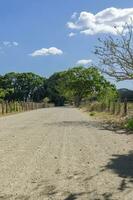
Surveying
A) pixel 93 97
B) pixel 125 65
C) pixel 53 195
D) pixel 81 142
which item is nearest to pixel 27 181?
pixel 53 195

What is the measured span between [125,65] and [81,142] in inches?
541

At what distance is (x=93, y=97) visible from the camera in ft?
354

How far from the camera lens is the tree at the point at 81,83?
362 feet

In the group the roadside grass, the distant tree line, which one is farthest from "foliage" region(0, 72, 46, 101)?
the roadside grass

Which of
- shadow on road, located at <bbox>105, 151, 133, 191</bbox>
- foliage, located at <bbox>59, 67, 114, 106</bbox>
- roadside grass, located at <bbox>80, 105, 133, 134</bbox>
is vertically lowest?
shadow on road, located at <bbox>105, 151, 133, 191</bbox>

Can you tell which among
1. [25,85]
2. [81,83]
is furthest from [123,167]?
[25,85]

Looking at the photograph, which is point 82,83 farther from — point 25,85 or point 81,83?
point 25,85

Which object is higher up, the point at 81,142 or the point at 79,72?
the point at 79,72

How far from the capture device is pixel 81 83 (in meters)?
111

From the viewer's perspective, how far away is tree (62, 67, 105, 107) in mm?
110312

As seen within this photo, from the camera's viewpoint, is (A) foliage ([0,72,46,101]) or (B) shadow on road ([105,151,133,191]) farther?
(A) foliage ([0,72,46,101])

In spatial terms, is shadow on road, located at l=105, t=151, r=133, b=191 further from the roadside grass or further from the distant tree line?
the distant tree line

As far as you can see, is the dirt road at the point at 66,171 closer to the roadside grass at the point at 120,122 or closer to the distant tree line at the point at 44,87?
the roadside grass at the point at 120,122

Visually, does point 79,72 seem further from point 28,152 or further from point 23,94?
point 28,152
